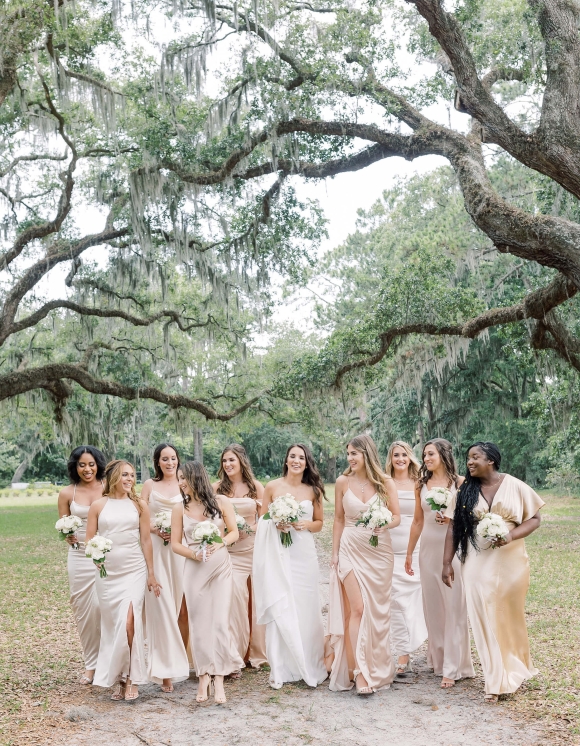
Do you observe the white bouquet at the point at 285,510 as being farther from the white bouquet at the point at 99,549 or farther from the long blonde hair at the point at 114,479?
the white bouquet at the point at 99,549

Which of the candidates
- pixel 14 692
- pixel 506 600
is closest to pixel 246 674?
pixel 14 692

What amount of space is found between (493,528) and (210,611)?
2.17 meters

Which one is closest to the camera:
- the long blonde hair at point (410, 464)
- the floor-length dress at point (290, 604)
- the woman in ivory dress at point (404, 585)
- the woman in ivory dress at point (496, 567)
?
the woman in ivory dress at point (496, 567)

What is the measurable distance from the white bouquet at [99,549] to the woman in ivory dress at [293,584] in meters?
1.24

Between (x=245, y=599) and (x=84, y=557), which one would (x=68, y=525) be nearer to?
(x=84, y=557)

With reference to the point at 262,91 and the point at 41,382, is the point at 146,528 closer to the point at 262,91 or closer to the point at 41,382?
the point at 262,91

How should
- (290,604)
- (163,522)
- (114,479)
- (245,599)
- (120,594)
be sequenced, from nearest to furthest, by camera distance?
(120,594), (114,479), (290,604), (163,522), (245,599)

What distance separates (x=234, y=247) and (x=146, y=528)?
30.6ft

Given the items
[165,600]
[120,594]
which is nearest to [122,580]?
[120,594]

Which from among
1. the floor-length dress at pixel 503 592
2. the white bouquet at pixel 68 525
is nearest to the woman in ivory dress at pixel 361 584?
the floor-length dress at pixel 503 592

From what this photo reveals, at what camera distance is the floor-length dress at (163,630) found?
611 centimetres

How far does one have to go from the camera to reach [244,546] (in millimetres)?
7016

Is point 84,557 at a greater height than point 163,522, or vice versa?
point 163,522

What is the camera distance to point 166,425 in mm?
18984
